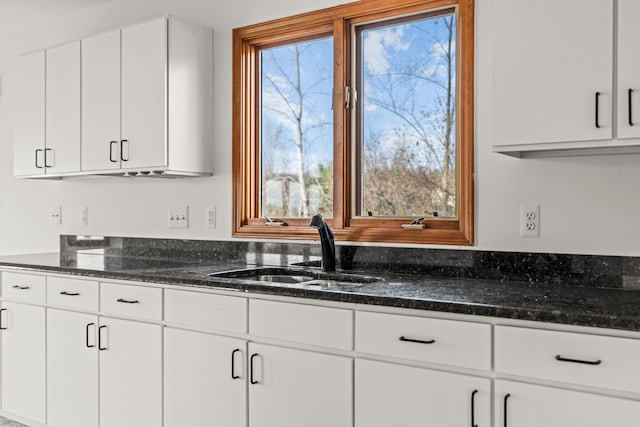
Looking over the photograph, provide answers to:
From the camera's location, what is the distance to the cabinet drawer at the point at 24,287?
9.85 ft

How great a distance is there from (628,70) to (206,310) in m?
1.69

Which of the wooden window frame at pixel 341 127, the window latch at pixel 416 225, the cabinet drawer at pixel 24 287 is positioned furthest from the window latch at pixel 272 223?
the cabinet drawer at pixel 24 287

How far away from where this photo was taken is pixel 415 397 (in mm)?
1896

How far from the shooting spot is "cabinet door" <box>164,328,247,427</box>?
7.63 feet

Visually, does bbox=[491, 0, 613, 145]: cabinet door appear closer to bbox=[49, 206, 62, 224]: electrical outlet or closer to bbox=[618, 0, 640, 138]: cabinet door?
bbox=[618, 0, 640, 138]: cabinet door

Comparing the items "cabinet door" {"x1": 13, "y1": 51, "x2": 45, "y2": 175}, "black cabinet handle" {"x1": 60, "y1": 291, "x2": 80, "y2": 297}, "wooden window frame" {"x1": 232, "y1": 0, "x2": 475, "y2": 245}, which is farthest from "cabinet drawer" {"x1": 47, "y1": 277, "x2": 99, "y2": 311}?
"cabinet door" {"x1": 13, "y1": 51, "x2": 45, "y2": 175}

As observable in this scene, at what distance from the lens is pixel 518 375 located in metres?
1.71

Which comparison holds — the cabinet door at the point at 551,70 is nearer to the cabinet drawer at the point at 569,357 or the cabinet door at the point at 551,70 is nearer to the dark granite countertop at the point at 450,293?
the dark granite countertop at the point at 450,293

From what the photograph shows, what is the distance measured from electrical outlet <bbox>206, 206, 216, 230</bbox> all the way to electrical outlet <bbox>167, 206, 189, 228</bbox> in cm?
15

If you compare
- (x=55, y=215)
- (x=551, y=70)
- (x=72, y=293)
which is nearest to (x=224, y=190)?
(x=72, y=293)

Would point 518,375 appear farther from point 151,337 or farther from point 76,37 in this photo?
point 76,37

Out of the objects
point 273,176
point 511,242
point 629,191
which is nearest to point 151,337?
point 273,176

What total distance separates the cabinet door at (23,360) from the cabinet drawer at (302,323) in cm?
136

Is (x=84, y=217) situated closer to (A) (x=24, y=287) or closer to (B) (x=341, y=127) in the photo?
(A) (x=24, y=287)
